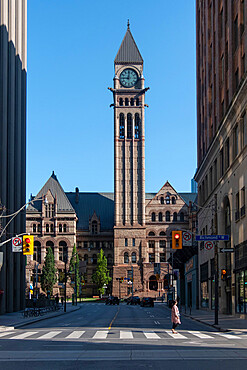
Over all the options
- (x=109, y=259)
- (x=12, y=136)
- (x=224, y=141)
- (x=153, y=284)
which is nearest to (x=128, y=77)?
(x=109, y=259)

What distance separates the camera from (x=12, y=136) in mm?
55312

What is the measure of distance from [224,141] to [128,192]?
247ft

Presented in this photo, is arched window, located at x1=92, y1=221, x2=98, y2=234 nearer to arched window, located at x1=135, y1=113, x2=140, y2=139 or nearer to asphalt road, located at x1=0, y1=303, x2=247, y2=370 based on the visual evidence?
arched window, located at x1=135, y1=113, x2=140, y2=139

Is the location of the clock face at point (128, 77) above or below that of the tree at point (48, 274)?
above

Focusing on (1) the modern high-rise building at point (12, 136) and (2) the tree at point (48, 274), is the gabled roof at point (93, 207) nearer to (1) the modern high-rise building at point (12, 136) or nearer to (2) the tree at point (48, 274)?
(2) the tree at point (48, 274)

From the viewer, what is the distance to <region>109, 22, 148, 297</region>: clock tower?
119 metres

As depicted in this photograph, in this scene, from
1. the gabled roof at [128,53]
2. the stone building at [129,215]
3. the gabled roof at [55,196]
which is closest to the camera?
the stone building at [129,215]

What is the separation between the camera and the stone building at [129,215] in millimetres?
118750

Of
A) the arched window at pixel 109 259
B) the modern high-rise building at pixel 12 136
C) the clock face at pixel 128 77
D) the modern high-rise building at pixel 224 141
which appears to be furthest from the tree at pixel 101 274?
the modern high-rise building at pixel 224 141

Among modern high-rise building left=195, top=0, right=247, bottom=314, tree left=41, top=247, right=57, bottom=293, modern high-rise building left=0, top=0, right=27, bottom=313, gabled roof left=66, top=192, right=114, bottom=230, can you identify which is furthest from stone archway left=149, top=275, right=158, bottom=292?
modern high-rise building left=0, top=0, right=27, bottom=313

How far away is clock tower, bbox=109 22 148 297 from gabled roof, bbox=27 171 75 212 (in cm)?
1419

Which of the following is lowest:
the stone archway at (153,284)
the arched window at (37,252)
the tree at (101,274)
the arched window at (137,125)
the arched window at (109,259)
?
the stone archway at (153,284)

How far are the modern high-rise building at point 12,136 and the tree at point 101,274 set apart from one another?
58.4 m

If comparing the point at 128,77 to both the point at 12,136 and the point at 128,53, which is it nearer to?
the point at 128,53
